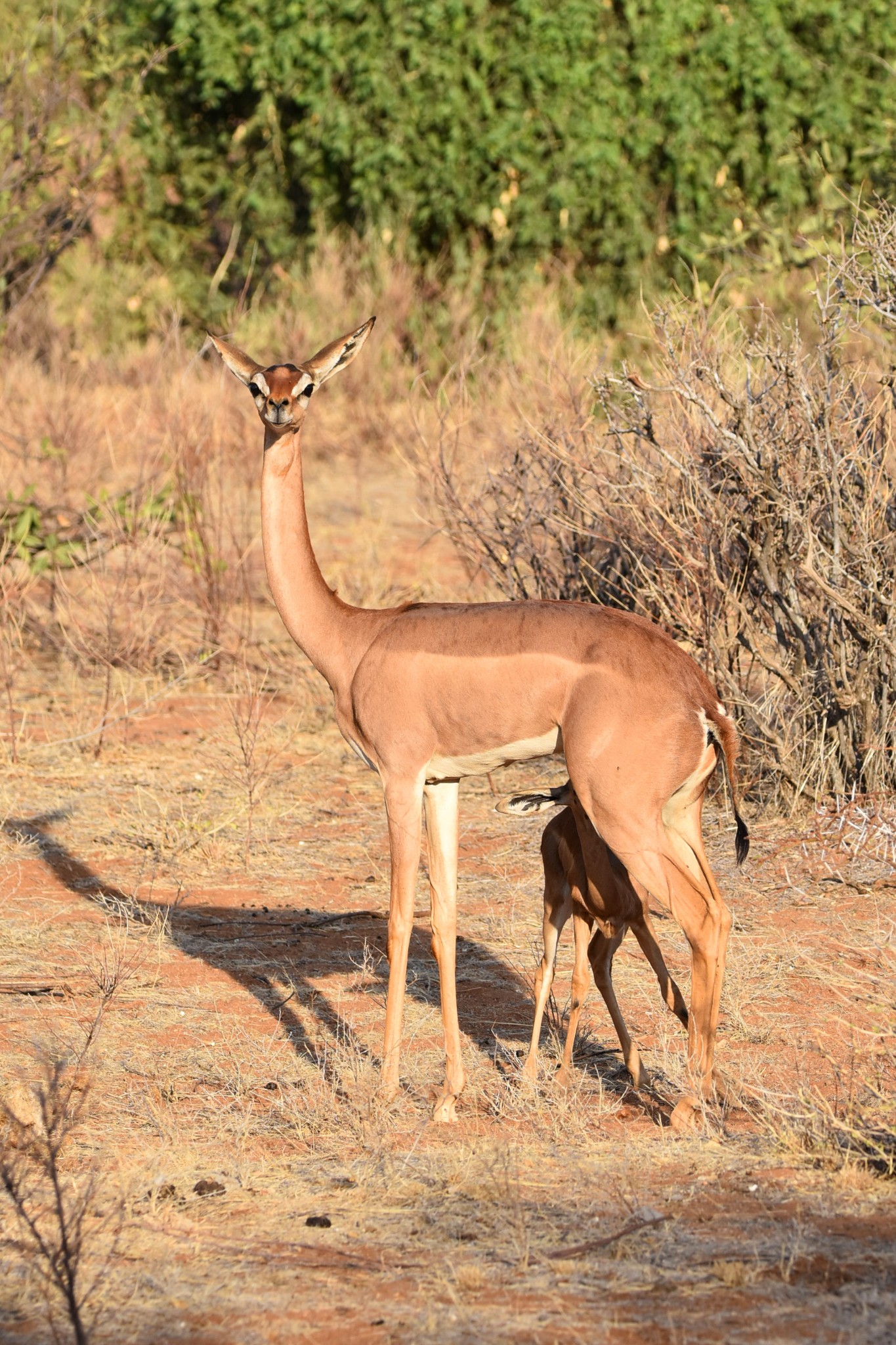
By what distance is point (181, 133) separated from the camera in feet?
66.1

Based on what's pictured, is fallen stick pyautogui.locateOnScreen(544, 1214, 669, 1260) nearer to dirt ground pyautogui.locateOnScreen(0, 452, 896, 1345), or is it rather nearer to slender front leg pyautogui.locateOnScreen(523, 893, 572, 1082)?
dirt ground pyautogui.locateOnScreen(0, 452, 896, 1345)

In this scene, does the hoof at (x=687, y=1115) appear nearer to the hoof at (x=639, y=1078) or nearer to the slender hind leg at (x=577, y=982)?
the hoof at (x=639, y=1078)

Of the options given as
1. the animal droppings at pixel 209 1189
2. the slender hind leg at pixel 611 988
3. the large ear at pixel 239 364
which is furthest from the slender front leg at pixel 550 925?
the large ear at pixel 239 364

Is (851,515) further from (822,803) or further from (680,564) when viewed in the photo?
(822,803)

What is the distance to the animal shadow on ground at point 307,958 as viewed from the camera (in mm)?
5973

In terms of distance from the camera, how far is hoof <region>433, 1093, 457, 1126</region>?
16.7 feet

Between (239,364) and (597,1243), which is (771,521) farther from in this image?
(597,1243)

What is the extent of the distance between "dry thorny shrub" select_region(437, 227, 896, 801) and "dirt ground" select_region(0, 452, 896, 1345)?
51 cm

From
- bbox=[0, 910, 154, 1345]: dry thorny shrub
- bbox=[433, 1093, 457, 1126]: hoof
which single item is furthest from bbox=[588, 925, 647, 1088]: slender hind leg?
bbox=[0, 910, 154, 1345]: dry thorny shrub

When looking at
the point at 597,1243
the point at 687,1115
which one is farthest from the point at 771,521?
the point at 597,1243

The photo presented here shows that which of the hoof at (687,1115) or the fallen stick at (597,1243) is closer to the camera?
the fallen stick at (597,1243)


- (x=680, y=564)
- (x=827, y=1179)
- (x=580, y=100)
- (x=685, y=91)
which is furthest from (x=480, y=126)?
(x=827, y=1179)

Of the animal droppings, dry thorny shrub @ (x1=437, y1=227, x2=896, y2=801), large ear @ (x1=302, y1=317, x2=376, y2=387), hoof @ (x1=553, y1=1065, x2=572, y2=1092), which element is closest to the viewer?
the animal droppings

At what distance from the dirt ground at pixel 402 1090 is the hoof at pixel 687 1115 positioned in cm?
3
